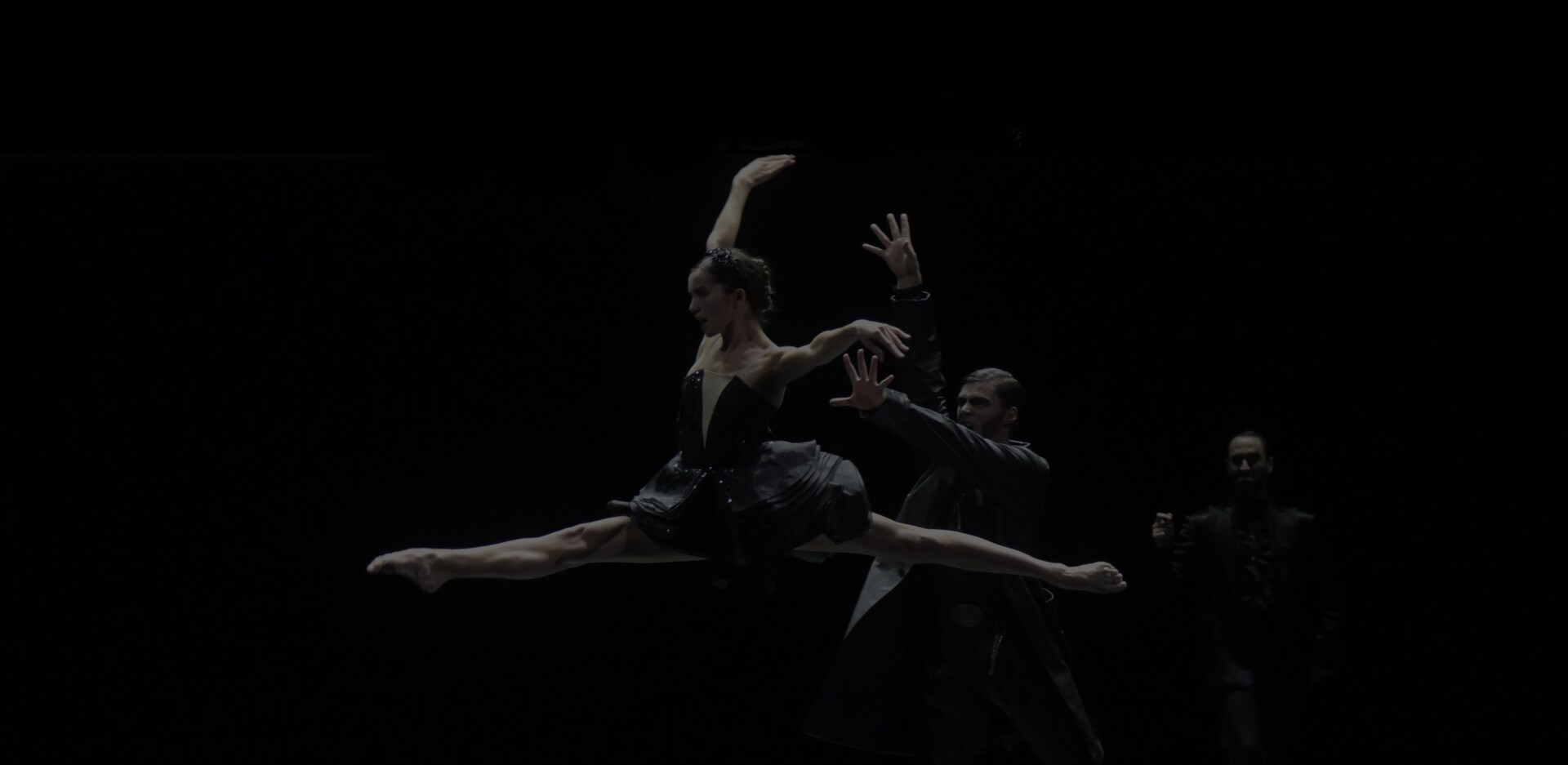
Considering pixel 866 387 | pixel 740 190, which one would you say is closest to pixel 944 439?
pixel 866 387

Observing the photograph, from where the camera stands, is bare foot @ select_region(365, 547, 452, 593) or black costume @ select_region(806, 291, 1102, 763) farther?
black costume @ select_region(806, 291, 1102, 763)

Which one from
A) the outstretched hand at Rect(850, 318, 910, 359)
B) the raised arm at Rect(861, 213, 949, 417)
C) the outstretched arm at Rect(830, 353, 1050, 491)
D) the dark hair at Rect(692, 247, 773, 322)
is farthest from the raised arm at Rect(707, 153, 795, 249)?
the outstretched hand at Rect(850, 318, 910, 359)

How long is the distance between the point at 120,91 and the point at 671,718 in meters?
2.56

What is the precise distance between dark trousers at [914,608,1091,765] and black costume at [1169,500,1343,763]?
94 centimetres

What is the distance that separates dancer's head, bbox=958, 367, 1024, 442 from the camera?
4473 mm

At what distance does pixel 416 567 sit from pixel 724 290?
1055 mm

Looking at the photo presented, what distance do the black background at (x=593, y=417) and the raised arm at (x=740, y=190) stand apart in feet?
1.59

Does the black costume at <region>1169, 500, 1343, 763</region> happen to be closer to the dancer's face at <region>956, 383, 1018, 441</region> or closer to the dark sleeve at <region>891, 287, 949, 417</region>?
the dancer's face at <region>956, 383, 1018, 441</region>

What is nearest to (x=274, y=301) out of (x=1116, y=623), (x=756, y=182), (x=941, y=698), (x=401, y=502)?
(x=401, y=502)

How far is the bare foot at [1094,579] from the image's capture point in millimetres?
4195

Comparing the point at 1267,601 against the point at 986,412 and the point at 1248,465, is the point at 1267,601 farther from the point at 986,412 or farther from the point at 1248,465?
the point at 986,412

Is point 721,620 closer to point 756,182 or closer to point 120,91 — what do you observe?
point 756,182

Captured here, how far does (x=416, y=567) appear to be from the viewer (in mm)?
3863

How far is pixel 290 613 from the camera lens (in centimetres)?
536
